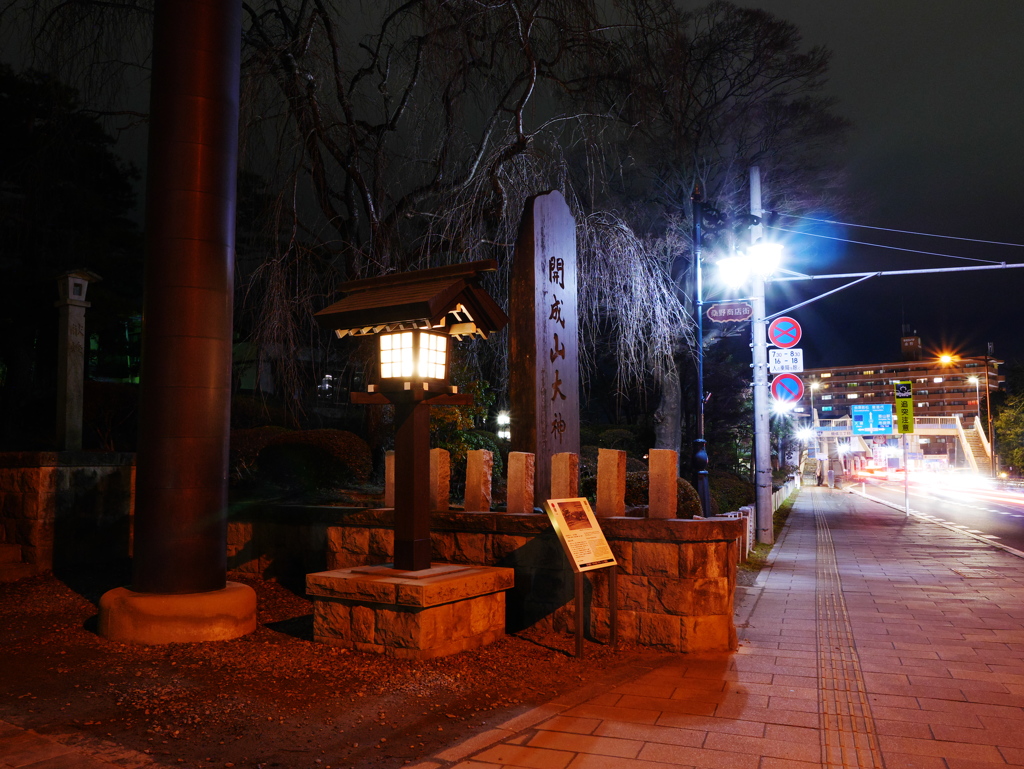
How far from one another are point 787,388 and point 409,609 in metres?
14.3

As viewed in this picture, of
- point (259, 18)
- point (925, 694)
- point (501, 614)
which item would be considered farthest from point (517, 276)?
point (259, 18)

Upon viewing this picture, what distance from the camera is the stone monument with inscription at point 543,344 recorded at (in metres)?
7.76

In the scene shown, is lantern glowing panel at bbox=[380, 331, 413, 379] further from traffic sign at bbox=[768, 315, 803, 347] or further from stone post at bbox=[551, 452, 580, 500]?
traffic sign at bbox=[768, 315, 803, 347]

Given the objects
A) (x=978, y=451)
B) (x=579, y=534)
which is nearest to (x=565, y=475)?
(x=579, y=534)

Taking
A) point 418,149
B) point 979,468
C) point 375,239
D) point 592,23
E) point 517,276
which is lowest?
point 979,468

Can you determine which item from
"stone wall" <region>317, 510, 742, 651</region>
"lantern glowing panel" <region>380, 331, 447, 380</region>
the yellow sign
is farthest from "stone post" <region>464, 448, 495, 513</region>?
the yellow sign

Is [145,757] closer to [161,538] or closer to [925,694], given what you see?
[161,538]

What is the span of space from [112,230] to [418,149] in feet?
37.5

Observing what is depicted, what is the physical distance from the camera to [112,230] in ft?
61.2

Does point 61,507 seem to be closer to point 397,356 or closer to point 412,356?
point 397,356

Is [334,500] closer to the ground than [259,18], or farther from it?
closer to the ground

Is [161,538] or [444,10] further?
[444,10]

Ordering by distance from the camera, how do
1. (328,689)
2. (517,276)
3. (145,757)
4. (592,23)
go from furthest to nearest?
(592,23), (517,276), (328,689), (145,757)

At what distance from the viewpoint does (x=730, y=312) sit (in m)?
Answer: 17.2
